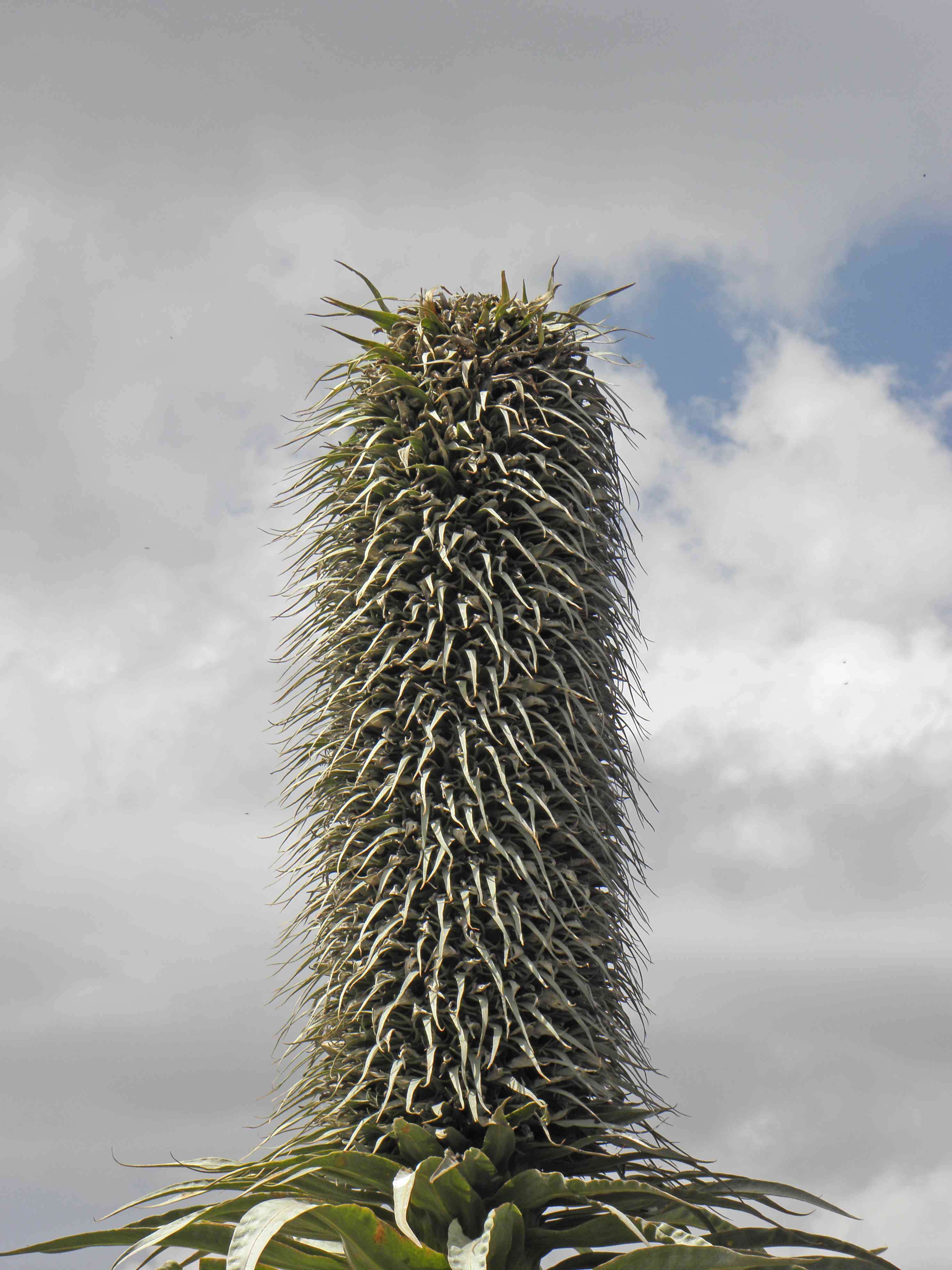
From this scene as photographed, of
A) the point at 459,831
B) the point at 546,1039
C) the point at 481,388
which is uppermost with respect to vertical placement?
the point at 481,388

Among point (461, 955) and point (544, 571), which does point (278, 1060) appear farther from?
point (544, 571)

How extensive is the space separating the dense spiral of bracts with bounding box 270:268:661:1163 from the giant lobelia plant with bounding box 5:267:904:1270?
19mm

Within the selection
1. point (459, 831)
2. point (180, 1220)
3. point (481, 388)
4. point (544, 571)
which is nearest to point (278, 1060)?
point (180, 1220)

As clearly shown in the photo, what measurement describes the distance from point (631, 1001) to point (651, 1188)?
4.19 feet

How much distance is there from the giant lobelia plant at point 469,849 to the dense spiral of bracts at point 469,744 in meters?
0.02

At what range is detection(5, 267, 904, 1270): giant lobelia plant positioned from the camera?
595cm

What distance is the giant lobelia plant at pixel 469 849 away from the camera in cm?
595

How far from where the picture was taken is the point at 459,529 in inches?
269

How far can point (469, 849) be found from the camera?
641 centimetres

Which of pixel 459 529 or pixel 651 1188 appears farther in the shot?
pixel 459 529

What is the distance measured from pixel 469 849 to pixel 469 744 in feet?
1.74

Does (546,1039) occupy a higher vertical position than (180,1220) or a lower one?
higher

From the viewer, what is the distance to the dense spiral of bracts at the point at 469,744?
6.30 metres

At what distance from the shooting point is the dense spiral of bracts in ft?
20.7
